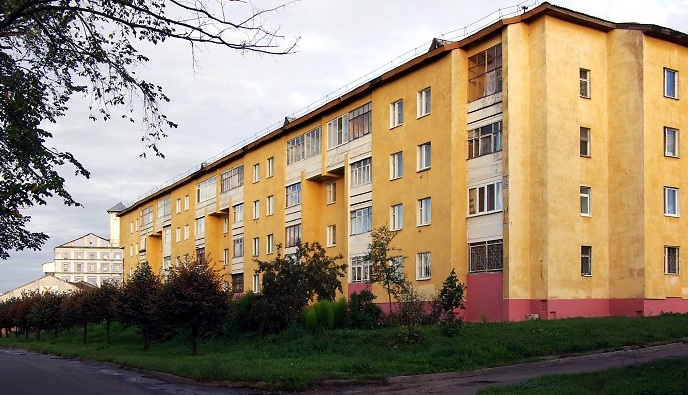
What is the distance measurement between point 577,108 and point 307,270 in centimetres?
1334

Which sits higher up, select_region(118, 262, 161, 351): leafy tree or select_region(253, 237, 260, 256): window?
select_region(253, 237, 260, 256): window

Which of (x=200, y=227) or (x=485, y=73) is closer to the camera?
(x=485, y=73)

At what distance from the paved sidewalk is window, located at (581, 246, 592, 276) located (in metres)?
9.96

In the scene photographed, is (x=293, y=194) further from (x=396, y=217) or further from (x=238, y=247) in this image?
(x=396, y=217)

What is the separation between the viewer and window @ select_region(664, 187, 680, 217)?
32344mm

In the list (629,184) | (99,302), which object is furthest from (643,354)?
(99,302)

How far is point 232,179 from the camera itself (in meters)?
59.8

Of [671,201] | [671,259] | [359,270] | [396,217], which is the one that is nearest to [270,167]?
[359,270]

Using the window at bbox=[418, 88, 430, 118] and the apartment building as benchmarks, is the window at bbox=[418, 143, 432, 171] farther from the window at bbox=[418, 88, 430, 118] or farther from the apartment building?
the window at bbox=[418, 88, 430, 118]

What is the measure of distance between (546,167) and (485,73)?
Answer: 546cm

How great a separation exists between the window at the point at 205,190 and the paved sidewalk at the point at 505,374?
46.4 meters

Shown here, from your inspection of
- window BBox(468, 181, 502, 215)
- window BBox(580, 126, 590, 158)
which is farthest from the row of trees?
window BBox(580, 126, 590, 158)

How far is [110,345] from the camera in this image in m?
44.5

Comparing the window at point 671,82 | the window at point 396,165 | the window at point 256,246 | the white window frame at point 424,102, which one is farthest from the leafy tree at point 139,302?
the window at point 671,82
